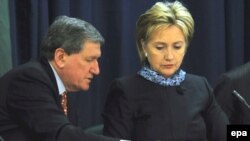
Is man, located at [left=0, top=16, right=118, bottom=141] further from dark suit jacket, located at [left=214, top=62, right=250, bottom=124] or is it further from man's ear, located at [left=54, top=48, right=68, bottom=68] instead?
dark suit jacket, located at [left=214, top=62, right=250, bottom=124]

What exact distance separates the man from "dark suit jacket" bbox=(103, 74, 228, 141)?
0.14 m

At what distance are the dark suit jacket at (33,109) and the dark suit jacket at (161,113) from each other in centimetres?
24

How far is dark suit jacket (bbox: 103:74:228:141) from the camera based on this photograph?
6.15ft

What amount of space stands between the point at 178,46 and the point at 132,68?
0.72m

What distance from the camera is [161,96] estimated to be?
6.35 feet

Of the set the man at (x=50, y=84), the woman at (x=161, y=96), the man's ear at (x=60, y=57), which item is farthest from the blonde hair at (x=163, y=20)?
the man's ear at (x=60, y=57)

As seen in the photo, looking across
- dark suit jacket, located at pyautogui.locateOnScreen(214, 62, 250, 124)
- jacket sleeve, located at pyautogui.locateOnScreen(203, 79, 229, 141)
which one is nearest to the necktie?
jacket sleeve, located at pyautogui.locateOnScreen(203, 79, 229, 141)

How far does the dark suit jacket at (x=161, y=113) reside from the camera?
1876 millimetres

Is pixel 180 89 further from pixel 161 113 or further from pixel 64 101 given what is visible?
pixel 64 101

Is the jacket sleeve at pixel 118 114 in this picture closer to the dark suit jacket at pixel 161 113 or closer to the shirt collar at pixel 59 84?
the dark suit jacket at pixel 161 113

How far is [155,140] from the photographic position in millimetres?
1866

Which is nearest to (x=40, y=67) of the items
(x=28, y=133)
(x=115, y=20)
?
(x=28, y=133)

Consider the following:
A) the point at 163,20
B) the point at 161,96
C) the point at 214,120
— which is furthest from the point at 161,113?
the point at 163,20

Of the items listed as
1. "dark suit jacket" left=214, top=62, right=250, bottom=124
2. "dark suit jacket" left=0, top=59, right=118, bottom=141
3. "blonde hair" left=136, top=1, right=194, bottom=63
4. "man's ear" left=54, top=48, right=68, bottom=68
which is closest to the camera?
"dark suit jacket" left=0, top=59, right=118, bottom=141
